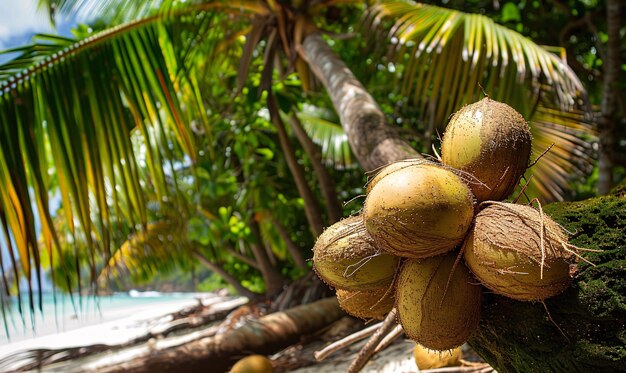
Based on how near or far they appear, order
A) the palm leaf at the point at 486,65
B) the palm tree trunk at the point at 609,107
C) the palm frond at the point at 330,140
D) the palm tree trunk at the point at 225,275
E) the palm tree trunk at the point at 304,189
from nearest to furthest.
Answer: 1. the palm leaf at the point at 486,65
2. the palm tree trunk at the point at 609,107
3. the palm tree trunk at the point at 304,189
4. the palm frond at the point at 330,140
5. the palm tree trunk at the point at 225,275

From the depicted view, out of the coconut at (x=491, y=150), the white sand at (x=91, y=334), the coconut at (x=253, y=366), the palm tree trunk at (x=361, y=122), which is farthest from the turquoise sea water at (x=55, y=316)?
the coconut at (x=491, y=150)

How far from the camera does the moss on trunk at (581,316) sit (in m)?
0.67

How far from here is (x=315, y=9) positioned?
8.99ft

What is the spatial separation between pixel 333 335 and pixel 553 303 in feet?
9.20

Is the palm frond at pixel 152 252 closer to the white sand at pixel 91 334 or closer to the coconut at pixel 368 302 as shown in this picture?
the white sand at pixel 91 334

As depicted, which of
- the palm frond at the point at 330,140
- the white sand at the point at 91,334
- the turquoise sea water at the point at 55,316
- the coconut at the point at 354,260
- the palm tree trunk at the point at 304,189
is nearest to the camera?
the coconut at the point at 354,260

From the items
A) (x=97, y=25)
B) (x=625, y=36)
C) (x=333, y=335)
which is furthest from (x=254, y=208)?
(x=625, y=36)

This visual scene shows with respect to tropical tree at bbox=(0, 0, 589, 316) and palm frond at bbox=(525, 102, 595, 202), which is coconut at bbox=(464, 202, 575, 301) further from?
palm frond at bbox=(525, 102, 595, 202)

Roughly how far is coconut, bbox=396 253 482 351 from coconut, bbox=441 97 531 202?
0.12 meters

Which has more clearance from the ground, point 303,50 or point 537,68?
point 303,50

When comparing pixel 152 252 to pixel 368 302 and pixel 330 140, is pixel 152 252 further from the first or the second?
pixel 368 302

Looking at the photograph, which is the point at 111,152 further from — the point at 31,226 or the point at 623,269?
the point at 623,269

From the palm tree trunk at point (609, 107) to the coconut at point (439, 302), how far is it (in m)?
2.44

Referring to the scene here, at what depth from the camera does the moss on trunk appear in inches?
26.5
